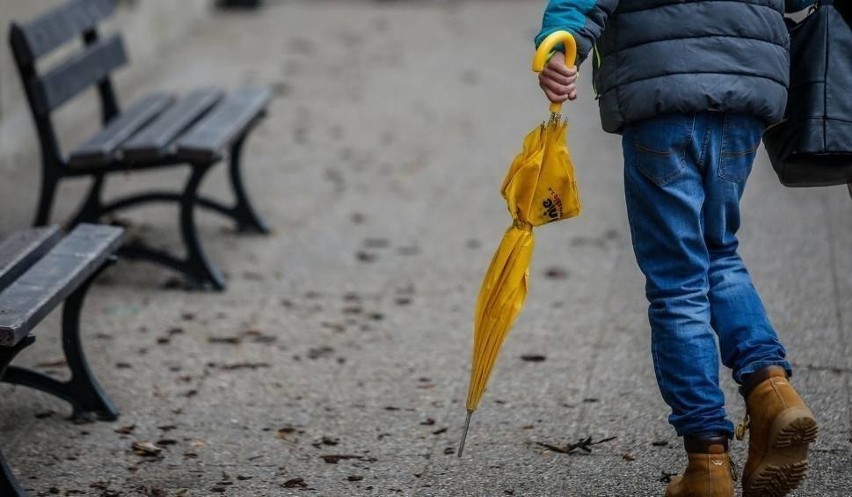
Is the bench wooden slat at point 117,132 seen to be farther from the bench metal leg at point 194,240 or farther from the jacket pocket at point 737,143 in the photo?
the jacket pocket at point 737,143

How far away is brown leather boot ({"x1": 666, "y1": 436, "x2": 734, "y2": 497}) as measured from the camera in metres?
3.37

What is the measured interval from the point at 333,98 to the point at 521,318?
13.3ft

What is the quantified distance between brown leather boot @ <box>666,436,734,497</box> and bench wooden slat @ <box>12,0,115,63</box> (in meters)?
3.51

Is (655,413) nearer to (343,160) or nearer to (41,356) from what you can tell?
(41,356)

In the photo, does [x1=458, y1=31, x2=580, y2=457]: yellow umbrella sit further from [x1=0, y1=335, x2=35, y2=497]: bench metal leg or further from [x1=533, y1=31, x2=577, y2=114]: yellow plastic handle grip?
[x1=0, y1=335, x2=35, y2=497]: bench metal leg

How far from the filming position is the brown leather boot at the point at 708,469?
337 cm

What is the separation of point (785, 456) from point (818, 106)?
1.04 m

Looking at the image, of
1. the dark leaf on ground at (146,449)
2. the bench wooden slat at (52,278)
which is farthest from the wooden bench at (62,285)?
the dark leaf on ground at (146,449)

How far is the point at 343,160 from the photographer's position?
305 inches

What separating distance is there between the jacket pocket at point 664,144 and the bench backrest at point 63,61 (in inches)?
124

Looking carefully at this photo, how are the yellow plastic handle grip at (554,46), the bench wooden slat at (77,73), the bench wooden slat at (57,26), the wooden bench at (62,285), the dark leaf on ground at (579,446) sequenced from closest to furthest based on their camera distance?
1. the yellow plastic handle grip at (554,46)
2. the wooden bench at (62,285)
3. the dark leaf on ground at (579,446)
4. the bench wooden slat at (57,26)
5. the bench wooden slat at (77,73)

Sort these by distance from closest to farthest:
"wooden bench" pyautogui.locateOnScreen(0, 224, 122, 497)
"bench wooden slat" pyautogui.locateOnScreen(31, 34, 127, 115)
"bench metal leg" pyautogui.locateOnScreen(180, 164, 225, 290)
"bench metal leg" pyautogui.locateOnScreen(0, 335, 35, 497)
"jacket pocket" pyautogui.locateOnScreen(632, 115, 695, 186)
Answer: "jacket pocket" pyautogui.locateOnScreen(632, 115, 695, 186) < "bench metal leg" pyautogui.locateOnScreen(0, 335, 35, 497) < "wooden bench" pyautogui.locateOnScreen(0, 224, 122, 497) < "bench wooden slat" pyautogui.locateOnScreen(31, 34, 127, 115) < "bench metal leg" pyautogui.locateOnScreen(180, 164, 225, 290)

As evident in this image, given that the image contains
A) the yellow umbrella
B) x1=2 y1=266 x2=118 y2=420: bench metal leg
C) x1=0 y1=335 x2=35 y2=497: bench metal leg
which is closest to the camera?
the yellow umbrella

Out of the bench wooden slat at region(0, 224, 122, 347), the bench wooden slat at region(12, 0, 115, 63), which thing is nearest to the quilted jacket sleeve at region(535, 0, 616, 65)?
the bench wooden slat at region(0, 224, 122, 347)
